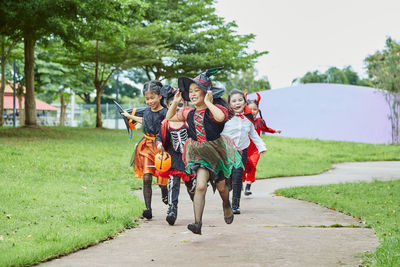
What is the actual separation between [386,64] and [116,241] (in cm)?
3042

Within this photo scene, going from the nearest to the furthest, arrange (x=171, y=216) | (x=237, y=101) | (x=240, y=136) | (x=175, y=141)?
(x=171, y=216), (x=175, y=141), (x=237, y=101), (x=240, y=136)

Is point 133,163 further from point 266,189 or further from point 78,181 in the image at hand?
point 266,189

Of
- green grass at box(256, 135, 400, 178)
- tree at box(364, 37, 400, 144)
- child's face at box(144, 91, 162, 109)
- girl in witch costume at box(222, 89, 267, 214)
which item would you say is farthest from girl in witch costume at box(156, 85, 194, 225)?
tree at box(364, 37, 400, 144)

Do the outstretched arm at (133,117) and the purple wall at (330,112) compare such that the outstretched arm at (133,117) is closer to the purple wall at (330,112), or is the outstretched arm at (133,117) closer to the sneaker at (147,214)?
the sneaker at (147,214)

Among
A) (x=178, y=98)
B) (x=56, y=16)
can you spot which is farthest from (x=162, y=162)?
(x=56, y=16)

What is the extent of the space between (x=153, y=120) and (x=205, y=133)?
152 cm

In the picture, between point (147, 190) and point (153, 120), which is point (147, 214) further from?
point (153, 120)

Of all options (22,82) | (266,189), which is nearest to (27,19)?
(266,189)

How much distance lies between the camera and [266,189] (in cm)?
1216

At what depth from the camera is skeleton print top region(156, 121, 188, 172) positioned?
6984 mm

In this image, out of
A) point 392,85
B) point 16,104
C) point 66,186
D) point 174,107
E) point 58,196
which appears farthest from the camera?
point 16,104

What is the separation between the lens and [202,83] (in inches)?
242

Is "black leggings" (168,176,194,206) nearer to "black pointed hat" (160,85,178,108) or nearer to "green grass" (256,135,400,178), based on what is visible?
"black pointed hat" (160,85,178,108)

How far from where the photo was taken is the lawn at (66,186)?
18.8 feet
